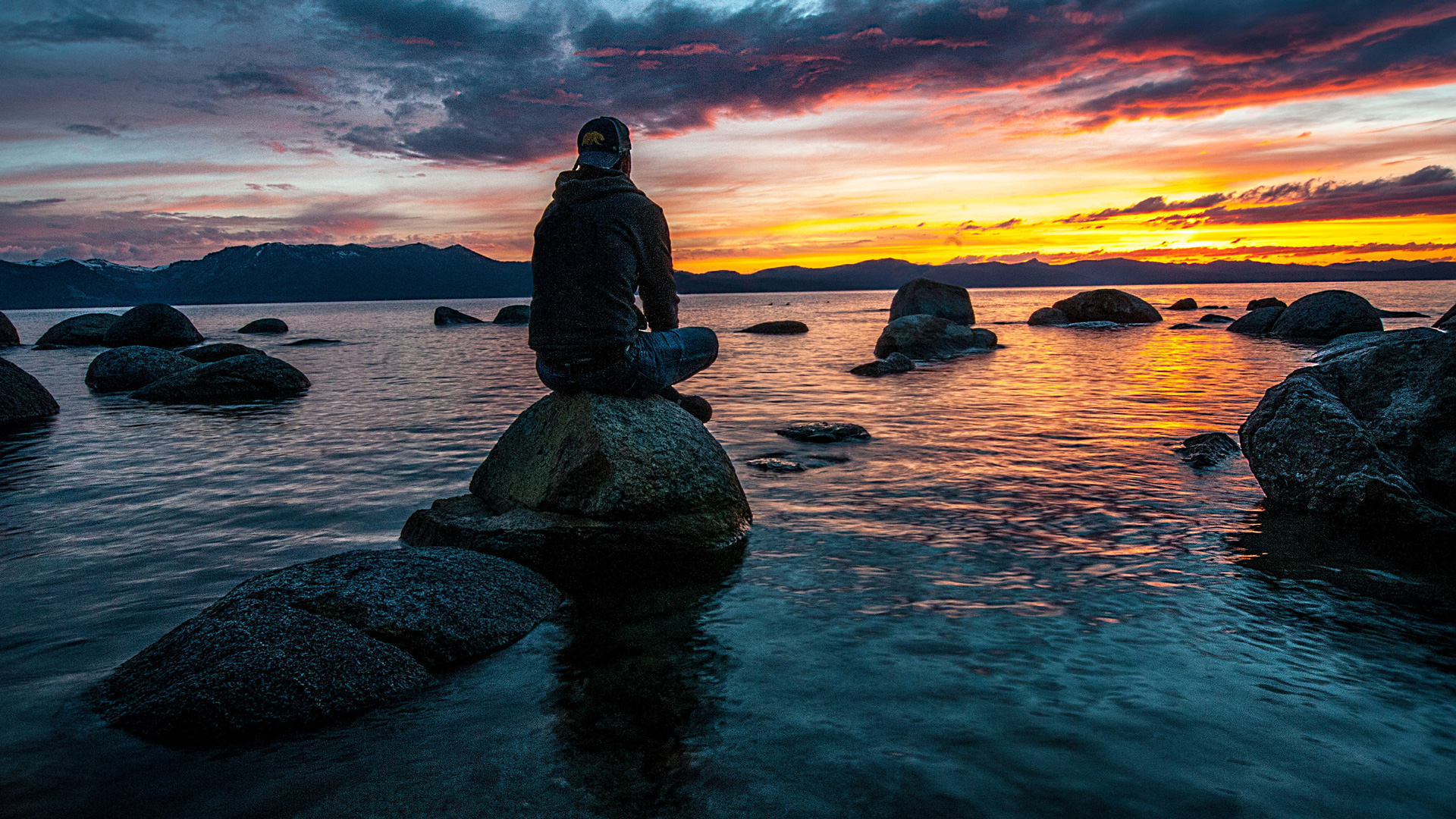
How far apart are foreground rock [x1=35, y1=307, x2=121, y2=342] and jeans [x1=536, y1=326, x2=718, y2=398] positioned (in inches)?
1688

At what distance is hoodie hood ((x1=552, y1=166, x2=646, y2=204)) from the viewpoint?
6.14 metres

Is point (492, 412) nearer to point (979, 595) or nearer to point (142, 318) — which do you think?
point (979, 595)

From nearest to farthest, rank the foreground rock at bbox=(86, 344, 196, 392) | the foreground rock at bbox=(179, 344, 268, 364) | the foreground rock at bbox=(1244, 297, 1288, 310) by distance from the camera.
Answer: the foreground rock at bbox=(86, 344, 196, 392)
the foreground rock at bbox=(179, 344, 268, 364)
the foreground rock at bbox=(1244, 297, 1288, 310)

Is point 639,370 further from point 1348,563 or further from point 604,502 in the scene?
point 1348,563

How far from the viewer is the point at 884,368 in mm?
21422

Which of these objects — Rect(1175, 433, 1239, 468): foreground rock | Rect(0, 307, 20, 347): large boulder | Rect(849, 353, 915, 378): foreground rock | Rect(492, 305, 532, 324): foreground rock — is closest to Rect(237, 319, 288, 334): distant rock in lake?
Rect(0, 307, 20, 347): large boulder

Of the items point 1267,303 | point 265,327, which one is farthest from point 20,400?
point 1267,303

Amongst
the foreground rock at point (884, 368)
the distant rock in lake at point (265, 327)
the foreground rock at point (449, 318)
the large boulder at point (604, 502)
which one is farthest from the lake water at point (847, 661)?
the foreground rock at point (449, 318)

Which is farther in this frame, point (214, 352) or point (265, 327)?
point (265, 327)

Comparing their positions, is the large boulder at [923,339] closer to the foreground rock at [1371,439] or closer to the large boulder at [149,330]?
the foreground rock at [1371,439]

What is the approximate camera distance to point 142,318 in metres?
33.4

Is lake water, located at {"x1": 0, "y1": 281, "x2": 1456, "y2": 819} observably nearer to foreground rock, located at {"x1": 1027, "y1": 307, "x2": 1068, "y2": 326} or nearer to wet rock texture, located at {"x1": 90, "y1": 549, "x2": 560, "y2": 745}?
wet rock texture, located at {"x1": 90, "y1": 549, "x2": 560, "y2": 745}

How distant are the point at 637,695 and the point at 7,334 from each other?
51.6m

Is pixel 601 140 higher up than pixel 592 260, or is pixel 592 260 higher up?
pixel 601 140
